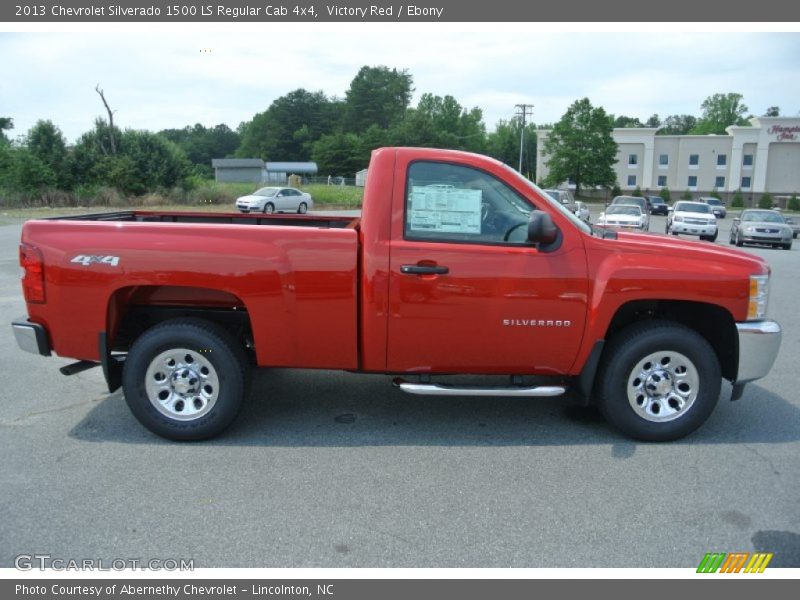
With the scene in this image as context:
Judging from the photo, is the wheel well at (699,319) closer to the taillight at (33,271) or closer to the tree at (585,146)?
the taillight at (33,271)

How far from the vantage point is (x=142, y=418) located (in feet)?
15.0

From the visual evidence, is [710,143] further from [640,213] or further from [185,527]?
[185,527]

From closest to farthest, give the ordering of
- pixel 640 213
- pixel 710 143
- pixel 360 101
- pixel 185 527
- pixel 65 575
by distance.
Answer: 1. pixel 65 575
2. pixel 185 527
3. pixel 640 213
4. pixel 710 143
5. pixel 360 101

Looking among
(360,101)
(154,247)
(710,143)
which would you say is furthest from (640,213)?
(360,101)

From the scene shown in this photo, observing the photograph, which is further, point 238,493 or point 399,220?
point 399,220

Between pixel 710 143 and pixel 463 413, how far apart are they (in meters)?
87.6

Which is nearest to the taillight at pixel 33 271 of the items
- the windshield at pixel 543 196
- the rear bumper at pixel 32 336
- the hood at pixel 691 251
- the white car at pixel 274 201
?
the rear bumper at pixel 32 336

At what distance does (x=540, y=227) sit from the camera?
4.22 m

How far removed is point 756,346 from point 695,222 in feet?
75.6

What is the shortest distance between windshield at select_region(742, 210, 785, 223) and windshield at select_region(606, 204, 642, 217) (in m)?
3.68

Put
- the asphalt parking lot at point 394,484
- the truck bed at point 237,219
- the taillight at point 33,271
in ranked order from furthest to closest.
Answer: the truck bed at point 237,219
the taillight at point 33,271
the asphalt parking lot at point 394,484

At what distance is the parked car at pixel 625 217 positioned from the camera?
78.6 ft

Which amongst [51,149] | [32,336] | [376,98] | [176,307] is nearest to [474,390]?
[176,307]

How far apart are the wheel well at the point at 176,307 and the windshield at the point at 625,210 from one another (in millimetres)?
22575
